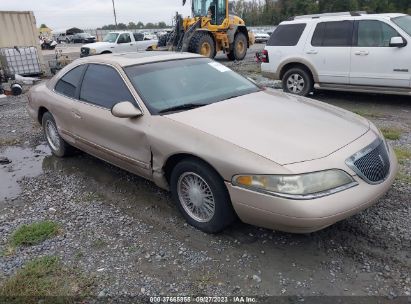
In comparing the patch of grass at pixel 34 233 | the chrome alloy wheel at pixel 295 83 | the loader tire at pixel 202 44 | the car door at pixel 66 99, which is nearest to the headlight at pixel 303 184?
the patch of grass at pixel 34 233

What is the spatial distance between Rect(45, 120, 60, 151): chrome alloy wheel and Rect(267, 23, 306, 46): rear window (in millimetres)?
5616

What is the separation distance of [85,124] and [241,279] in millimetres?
2718

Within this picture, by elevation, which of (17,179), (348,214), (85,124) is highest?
(85,124)

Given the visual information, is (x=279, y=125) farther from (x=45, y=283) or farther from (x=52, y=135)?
(x=52, y=135)

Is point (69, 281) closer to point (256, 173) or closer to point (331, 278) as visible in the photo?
point (256, 173)

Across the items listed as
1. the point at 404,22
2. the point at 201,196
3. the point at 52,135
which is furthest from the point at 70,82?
the point at 404,22

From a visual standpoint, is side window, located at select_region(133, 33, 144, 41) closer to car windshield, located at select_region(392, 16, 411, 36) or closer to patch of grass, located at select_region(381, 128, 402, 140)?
car windshield, located at select_region(392, 16, 411, 36)

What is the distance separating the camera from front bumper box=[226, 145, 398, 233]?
283 centimetres

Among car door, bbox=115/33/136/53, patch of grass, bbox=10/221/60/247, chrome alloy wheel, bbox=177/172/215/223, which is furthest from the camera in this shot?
car door, bbox=115/33/136/53

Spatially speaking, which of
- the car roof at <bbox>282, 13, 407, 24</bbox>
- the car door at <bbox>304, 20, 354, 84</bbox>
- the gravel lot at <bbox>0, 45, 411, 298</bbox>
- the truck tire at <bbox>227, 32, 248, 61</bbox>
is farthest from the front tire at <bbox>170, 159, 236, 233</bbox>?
the truck tire at <bbox>227, 32, 248, 61</bbox>

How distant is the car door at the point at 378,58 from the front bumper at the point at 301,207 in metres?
5.15

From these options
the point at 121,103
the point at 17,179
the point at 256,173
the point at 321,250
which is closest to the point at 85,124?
the point at 121,103

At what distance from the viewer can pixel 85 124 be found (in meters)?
4.67

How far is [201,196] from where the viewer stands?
3512 mm
